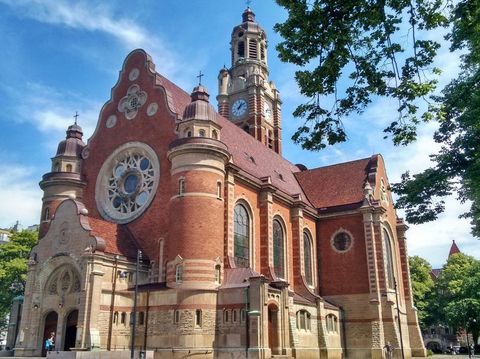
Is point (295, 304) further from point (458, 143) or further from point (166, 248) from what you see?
point (458, 143)

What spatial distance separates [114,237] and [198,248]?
18.9 feet

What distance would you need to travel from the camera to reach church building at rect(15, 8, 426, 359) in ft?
92.8

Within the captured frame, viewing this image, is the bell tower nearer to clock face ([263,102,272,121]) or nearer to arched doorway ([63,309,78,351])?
clock face ([263,102,272,121])

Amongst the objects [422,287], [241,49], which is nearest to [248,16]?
[241,49]

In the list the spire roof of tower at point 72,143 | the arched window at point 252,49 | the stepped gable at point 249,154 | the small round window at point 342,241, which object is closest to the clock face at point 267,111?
the arched window at point 252,49

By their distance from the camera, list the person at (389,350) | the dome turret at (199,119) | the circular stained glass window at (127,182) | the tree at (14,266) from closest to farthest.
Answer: the dome turret at (199,119) < the circular stained glass window at (127,182) < the person at (389,350) < the tree at (14,266)

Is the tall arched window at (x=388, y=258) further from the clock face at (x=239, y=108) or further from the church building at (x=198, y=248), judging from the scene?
the clock face at (x=239, y=108)

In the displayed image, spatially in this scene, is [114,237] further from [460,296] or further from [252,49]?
[460,296]

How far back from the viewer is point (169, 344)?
27938 millimetres

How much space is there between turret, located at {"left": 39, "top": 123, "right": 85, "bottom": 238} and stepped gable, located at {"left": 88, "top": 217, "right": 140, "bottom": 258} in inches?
247

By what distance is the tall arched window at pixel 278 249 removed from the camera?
38156mm

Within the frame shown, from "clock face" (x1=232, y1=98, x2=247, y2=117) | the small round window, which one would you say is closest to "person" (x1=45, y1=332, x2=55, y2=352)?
the small round window

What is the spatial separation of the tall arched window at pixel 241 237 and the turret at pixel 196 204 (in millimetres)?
2454

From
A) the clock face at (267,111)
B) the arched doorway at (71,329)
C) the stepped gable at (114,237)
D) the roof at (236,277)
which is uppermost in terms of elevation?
the clock face at (267,111)
